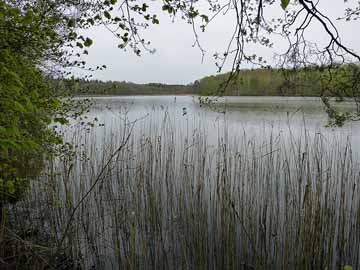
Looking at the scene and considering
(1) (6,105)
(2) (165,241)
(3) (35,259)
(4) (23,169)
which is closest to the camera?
(1) (6,105)

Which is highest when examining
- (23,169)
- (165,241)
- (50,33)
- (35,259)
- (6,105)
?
(50,33)

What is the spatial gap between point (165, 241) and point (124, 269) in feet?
1.88

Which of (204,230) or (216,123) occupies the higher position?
(216,123)

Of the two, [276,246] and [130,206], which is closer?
[276,246]

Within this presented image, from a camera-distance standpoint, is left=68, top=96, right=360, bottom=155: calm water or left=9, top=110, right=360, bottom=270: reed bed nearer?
left=9, top=110, right=360, bottom=270: reed bed

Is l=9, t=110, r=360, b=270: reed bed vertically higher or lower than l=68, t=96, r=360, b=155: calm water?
lower

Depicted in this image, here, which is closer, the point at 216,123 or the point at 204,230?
the point at 204,230

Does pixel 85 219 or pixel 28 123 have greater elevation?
pixel 28 123

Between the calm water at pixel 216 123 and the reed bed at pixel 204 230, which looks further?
the calm water at pixel 216 123

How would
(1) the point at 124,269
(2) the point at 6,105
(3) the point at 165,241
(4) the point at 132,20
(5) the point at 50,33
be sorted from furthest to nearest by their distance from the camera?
(3) the point at 165,241, (1) the point at 124,269, (4) the point at 132,20, (5) the point at 50,33, (2) the point at 6,105

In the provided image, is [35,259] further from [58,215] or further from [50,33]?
[50,33]

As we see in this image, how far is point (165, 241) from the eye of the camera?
277 centimetres

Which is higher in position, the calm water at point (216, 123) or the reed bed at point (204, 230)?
the calm water at point (216, 123)

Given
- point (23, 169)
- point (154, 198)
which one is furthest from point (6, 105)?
point (23, 169)
